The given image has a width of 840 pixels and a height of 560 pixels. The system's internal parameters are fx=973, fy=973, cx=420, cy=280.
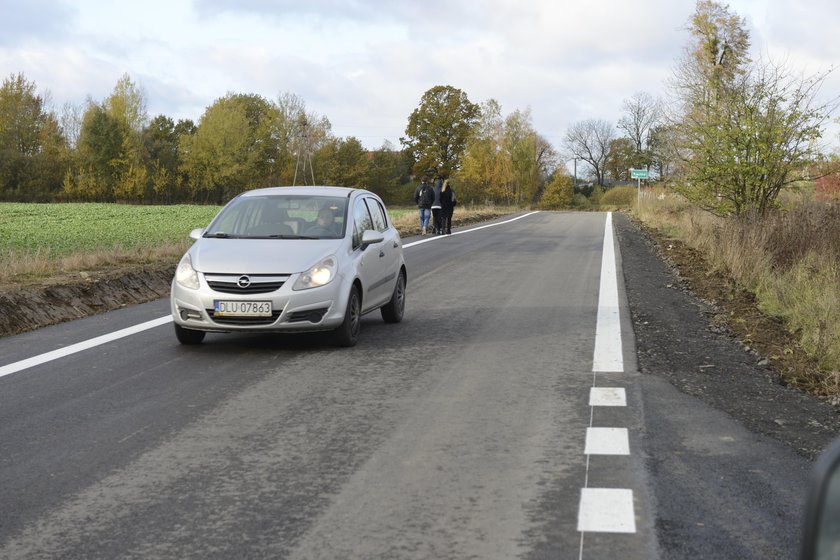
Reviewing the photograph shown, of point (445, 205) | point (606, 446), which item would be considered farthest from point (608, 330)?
point (445, 205)

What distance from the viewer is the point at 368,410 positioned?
6652 mm

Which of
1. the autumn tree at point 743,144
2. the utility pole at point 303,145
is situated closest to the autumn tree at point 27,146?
the utility pole at point 303,145

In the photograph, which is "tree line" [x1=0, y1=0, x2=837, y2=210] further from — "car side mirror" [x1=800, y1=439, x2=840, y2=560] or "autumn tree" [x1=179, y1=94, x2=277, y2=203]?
"car side mirror" [x1=800, y1=439, x2=840, y2=560]

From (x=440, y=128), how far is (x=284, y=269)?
9581 centimetres

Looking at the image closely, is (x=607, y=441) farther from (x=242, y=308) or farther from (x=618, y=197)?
(x=618, y=197)

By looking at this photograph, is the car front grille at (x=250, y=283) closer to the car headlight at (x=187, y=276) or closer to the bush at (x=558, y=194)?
the car headlight at (x=187, y=276)

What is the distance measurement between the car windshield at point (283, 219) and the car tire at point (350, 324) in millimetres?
707

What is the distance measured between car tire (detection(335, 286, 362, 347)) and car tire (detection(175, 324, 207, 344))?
1.36 m

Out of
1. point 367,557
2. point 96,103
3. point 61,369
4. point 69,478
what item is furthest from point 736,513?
point 96,103

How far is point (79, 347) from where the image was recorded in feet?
30.4

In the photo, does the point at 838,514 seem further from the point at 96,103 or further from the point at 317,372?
the point at 96,103

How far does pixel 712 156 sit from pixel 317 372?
1473 centimetres

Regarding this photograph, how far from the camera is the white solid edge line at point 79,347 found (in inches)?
327

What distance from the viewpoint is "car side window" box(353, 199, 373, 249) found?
32.6 feet
